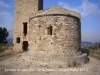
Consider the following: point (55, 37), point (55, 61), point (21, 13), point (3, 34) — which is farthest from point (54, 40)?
point (3, 34)

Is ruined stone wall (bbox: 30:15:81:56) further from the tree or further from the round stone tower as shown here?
the tree

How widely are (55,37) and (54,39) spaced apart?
0.60 ft

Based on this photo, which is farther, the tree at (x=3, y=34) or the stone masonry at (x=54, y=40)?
the tree at (x=3, y=34)

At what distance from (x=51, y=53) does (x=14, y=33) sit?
8.02m

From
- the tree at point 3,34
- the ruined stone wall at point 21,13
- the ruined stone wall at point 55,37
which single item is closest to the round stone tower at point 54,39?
the ruined stone wall at point 55,37

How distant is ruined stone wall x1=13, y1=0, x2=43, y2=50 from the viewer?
13.7 m

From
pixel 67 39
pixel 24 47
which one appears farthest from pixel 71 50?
pixel 24 47

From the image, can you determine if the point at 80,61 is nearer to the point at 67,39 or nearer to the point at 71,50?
the point at 71,50

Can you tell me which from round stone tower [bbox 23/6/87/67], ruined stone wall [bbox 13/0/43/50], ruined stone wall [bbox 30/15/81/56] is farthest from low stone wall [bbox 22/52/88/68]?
ruined stone wall [bbox 13/0/43/50]

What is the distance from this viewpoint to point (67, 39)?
8.51 metres

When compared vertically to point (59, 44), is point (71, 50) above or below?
below

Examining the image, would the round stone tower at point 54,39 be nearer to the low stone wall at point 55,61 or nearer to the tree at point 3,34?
the low stone wall at point 55,61

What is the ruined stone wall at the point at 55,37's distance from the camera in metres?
8.27

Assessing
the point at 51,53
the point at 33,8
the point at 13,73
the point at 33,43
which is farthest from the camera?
the point at 33,8
